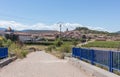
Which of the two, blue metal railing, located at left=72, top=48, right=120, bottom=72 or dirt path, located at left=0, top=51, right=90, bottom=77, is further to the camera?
dirt path, located at left=0, top=51, right=90, bottom=77

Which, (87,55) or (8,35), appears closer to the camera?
(87,55)

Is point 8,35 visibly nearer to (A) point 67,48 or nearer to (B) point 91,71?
(A) point 67,48

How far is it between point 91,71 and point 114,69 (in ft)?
6.76

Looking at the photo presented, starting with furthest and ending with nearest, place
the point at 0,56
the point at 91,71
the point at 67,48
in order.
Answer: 1. the point at 67,48
2. the point at 0,56
3. the point at 91,71

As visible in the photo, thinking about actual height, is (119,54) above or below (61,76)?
above

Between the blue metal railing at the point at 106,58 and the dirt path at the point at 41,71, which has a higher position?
the blue metal railing at the point at 106,58

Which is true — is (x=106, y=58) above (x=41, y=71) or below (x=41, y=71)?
above

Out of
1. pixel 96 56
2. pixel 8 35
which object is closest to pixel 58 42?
pixel 8 35

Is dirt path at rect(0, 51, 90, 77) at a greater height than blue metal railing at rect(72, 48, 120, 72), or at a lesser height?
lesser

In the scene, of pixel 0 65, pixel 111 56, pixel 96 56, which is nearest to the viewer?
pixel 111 56

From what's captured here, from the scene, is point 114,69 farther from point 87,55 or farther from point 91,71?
point 87,55

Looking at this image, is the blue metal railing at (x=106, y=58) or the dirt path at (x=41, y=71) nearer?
the blue metal railing at (x=106, y=58)

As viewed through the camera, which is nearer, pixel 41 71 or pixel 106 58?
pixel 106 58

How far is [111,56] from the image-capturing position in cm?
1703
